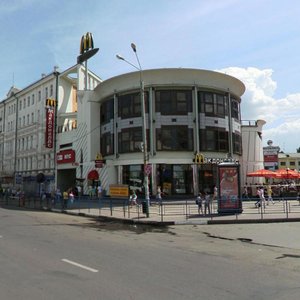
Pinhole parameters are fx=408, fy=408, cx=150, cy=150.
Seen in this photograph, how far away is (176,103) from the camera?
37.5m

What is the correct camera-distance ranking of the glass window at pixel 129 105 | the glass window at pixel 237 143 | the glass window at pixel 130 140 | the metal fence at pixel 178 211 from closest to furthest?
the metal fence at pixel 178 211 → the glass window at pixel 130 140 → the glass window at pixel 129 105 → the glass window at pixel 237 143

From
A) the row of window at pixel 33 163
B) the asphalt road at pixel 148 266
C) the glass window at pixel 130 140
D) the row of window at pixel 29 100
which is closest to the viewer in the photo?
the asphalt road at pixel 148 266

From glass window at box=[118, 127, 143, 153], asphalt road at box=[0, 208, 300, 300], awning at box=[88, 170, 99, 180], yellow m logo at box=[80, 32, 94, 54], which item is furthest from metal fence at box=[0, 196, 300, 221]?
yellow m logo at box=[80, 32, 94, 54]

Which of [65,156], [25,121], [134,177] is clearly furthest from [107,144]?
[25,121]

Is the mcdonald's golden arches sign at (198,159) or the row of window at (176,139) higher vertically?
the row of window at (176,139)

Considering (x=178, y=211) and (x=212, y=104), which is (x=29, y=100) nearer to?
(x=212, y=104)

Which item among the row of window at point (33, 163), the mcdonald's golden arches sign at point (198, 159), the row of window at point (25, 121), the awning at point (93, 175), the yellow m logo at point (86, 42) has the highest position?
the yellow m logo at point (86, 42)

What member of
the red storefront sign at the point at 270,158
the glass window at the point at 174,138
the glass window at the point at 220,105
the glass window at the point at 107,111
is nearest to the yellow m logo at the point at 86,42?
the glass window at the point at 107,111

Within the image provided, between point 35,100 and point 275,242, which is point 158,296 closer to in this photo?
point 275,242

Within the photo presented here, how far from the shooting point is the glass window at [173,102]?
122 feet

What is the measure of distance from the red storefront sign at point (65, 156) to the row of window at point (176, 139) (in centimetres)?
684

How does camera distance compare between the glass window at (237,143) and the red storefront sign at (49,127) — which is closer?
the glass window at (237,143)

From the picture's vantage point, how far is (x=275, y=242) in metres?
13.6

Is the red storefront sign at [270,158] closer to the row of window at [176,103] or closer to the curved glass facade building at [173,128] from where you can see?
the curved glass facade building at [173,128]
